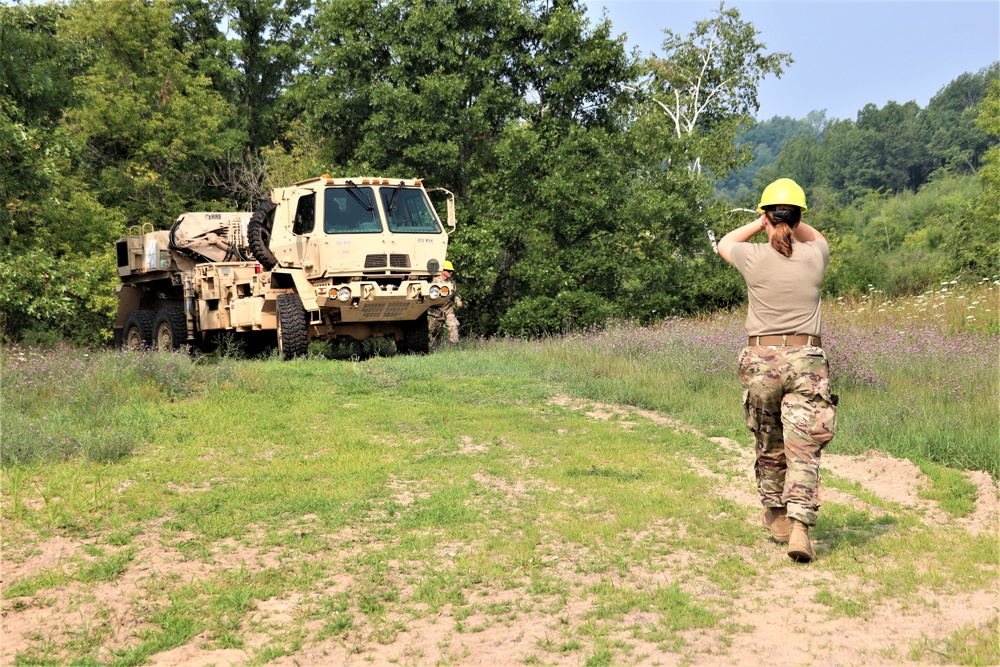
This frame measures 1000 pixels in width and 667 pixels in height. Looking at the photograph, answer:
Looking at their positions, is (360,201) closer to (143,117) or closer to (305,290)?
(305,290)

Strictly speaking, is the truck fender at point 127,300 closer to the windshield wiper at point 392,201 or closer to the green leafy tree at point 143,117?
the windshield wiper at point 392,201

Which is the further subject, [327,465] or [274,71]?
[274,71]

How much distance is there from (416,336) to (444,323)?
1497 millimetres

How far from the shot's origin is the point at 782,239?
19.2 feet

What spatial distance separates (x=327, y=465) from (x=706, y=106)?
78.7 feet

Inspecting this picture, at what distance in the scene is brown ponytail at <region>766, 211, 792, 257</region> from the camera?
586 cm

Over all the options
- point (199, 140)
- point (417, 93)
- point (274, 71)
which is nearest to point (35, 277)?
point (417, 93)

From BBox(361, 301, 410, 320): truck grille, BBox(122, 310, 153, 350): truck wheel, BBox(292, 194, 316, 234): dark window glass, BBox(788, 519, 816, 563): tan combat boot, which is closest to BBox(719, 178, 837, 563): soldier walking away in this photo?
BBox(788, 519, 816, 563): tan combat boot

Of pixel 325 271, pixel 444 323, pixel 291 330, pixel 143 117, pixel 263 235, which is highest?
pixel 143 117

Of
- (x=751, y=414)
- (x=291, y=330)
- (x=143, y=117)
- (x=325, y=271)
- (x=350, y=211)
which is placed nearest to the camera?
(x=751, y=414)

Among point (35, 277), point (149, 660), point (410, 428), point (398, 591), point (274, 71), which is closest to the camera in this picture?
point (149, 660)

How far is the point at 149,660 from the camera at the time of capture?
443 cm

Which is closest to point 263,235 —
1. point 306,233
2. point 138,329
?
point 306,233

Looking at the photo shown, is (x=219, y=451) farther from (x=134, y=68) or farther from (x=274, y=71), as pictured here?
(x=274, y=71)
